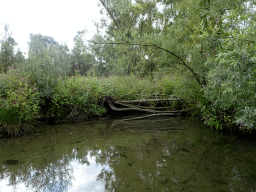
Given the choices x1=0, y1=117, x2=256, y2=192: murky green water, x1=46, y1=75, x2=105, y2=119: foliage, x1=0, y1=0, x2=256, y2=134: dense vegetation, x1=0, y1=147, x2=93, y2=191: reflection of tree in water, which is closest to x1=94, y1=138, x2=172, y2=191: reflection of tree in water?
x1=0, y1=117, x2=256, y2=192: murky green water

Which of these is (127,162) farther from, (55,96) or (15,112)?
(55,96)

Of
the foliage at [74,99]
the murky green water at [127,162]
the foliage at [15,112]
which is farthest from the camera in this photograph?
the foliage at [74,99]

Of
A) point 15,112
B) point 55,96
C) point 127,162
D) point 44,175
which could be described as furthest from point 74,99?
point 127,162

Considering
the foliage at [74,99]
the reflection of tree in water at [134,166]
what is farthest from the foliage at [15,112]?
the reflection of tree in water at [134,166]

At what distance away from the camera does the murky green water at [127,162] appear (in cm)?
226

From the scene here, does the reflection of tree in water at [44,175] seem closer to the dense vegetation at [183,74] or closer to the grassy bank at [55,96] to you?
the grassy bank at [55,96]

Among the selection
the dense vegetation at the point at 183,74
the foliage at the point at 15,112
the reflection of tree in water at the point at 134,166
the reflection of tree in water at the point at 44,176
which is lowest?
the reflection of tree in water at the point at 44,176

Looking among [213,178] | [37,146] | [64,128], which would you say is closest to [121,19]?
[64,128]

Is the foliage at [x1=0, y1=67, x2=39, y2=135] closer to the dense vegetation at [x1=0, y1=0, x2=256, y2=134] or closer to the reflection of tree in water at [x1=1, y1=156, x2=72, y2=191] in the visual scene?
the dense vegetation at [x1=0, y1=0, x2=256, y2=134]

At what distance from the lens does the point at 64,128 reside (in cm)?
530

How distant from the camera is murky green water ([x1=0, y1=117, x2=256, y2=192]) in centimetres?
226

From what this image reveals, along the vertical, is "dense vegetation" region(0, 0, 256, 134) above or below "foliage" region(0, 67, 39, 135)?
above

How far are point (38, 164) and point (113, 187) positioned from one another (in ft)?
5.16

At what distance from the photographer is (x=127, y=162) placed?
2.93 m
